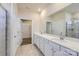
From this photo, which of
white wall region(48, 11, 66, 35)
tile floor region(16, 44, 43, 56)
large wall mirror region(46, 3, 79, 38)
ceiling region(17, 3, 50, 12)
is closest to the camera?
large wall mirror region(46, 3, 79, 38)

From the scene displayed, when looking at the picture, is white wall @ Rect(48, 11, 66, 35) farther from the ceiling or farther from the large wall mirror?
the ceiling

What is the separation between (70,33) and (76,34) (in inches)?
9.6

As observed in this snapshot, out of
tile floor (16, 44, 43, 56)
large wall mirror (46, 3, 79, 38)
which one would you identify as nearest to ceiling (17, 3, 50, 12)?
large wall mirror (46, 3, 79, 38)

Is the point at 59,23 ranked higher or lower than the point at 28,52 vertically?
higher

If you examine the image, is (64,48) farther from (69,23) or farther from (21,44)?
(21,44)

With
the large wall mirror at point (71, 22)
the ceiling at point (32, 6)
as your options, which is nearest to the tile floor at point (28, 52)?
the large wall mirror at point (71, 22)

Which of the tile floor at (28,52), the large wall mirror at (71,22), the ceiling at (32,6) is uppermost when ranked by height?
the ceiling at (32,6)

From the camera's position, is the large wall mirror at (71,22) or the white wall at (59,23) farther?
the white wall at (59,23)

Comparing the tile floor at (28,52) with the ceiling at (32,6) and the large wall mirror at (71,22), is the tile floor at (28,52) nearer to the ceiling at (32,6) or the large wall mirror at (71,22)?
the large wall mirror at (71,22)

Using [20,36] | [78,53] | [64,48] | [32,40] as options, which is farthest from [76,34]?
Answer: [20,36]

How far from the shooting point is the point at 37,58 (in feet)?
3.98

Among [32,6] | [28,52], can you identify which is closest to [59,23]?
[32,6]

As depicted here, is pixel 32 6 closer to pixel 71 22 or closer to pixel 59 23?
pixel 59 23

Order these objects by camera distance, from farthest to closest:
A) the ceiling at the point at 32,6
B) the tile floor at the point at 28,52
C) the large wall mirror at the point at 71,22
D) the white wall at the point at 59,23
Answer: the tile floor at the point at 28,52, the white wall at the point at 59,23, the ceiling at the point at 32,6, the large wall mirror at the point at 71,22
